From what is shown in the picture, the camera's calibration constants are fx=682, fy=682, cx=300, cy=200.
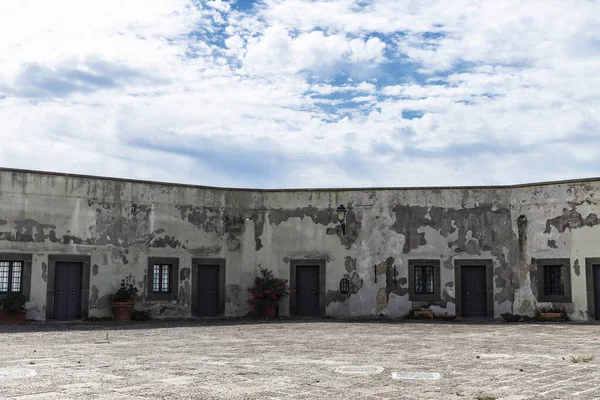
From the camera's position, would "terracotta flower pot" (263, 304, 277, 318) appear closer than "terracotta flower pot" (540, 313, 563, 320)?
No

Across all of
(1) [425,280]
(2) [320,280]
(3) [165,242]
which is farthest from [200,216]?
(1) [425,280]

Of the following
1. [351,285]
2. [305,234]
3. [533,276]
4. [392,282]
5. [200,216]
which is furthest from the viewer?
[305,234]

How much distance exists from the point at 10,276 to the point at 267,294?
25.7ft

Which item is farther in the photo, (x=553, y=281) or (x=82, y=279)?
(x=553, y=281)

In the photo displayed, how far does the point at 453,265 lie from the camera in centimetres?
2231

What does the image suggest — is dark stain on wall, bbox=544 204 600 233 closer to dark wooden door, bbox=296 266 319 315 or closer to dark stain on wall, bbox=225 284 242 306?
dark wooden door, bbox=296 266 319 315

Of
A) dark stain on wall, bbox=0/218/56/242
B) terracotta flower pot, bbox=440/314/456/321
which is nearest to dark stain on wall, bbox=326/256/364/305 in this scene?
terracotta flower pot, bbox=440/314/456/321

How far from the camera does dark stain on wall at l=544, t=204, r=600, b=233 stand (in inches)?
814

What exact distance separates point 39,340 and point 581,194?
52.1 feet

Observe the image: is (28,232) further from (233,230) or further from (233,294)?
(233,294)

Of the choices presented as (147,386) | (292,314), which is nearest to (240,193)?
(292,314)

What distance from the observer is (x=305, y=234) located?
23.4m

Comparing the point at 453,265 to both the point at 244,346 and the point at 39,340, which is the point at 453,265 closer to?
the point at 244,346

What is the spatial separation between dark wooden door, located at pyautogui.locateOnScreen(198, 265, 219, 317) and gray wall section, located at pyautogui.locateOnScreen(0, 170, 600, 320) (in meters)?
0.33
